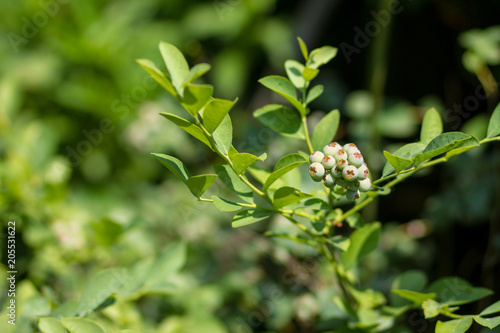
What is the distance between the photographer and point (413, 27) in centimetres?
163

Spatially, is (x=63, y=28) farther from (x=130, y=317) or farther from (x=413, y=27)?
(x=130, y=317)

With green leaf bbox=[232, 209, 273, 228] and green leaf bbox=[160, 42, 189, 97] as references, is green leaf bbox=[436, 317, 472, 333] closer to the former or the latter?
green leaf bbox=[232, 209, 273, 228]

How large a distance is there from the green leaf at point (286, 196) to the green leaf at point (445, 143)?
0.11 metres

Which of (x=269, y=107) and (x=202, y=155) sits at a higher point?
(x=269, y=107)

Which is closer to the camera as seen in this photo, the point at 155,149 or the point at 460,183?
the point at 460,183

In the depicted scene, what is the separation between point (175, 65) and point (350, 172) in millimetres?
184

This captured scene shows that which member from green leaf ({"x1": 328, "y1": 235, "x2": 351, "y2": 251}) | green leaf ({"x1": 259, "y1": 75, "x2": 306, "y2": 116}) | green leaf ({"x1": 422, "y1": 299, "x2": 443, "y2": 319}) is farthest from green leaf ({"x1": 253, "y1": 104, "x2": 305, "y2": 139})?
green leaf ({"x1": 422, "y1": 299, "x2": 443, "y2": 319})

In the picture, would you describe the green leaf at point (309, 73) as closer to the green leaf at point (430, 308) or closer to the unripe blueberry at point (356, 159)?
the unripe blueberry at point (356, 159)

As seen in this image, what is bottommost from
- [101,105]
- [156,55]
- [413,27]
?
[101,105]

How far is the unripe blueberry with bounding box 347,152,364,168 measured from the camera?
41 centimetres

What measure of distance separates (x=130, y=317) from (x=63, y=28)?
188 centimetres

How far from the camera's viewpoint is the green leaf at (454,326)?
0.43 metres

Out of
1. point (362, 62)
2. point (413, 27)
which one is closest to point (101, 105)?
point (362, 62)

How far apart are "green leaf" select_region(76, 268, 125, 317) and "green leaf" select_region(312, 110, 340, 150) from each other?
27cm
